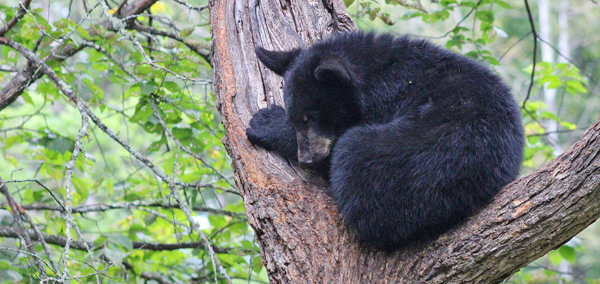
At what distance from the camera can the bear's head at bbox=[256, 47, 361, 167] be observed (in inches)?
132

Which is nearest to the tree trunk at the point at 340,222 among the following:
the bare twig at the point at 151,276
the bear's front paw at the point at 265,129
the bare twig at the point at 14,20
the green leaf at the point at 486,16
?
the bear's front paw at the point at 265,129

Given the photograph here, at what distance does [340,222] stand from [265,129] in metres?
0.93

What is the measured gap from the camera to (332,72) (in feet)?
10.5

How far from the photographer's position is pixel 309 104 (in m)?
3.46

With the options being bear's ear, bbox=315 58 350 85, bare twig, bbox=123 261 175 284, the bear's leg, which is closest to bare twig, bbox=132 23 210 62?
the bear's leg

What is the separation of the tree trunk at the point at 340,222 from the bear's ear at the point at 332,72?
1.96 feet

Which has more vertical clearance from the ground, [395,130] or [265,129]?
[265,129]

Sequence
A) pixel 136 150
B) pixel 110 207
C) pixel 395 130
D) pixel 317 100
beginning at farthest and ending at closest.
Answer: pixel 136 150 → pixel 110 207 → pixel 317 100 → pixel 395 130

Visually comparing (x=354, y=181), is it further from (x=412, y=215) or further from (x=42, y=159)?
(x=42, y=159)

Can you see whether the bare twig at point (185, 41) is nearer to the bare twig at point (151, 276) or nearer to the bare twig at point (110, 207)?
the bare twig at point (110, 207)

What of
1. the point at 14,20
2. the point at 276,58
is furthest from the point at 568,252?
the point at 14,20

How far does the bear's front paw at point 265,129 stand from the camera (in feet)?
10.7

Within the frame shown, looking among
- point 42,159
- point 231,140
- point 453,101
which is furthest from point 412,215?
point 42,159

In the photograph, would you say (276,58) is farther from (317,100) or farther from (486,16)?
(486,16)
